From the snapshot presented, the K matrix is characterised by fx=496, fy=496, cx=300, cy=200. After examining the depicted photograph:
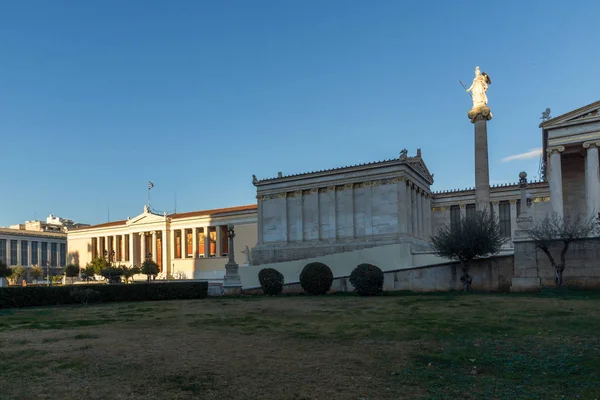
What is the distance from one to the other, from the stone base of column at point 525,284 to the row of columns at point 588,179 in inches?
485

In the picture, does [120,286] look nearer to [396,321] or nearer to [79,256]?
[396,321]

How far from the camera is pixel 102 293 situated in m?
30.2

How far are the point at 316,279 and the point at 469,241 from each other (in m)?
9.34

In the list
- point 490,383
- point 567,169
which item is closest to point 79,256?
point 567,169

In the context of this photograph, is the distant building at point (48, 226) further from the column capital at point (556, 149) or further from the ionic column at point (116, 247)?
the column capital at point (556, 149)

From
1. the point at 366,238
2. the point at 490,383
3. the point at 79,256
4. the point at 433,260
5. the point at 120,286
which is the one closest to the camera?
the point at 490,383

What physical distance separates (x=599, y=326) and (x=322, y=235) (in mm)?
33407

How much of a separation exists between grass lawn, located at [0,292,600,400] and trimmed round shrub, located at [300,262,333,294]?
12431 millimetres

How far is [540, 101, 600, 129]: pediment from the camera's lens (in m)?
36.7

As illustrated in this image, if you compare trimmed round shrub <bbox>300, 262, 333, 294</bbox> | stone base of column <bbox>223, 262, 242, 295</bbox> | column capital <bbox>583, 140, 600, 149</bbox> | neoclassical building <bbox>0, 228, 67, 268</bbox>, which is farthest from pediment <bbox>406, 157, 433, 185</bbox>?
neoclassical building <bbox>0, 228, 67, 268</bbox>

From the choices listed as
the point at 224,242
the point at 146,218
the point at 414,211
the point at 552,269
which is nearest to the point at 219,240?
the point at 224,242

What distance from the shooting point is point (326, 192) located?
152 feet

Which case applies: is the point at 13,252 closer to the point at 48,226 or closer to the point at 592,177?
the point at 48,226

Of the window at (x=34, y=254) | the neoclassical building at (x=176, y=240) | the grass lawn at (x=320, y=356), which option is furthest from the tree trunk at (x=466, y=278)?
the window at (x=34, y=254)
